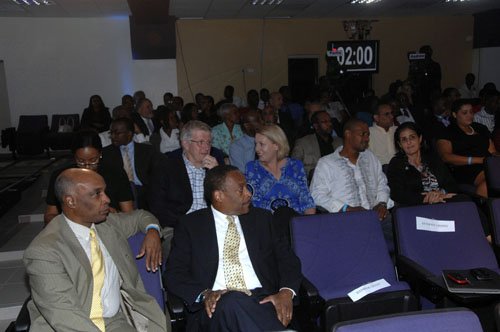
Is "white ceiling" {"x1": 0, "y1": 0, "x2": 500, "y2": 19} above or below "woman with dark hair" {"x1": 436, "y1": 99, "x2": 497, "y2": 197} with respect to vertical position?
above

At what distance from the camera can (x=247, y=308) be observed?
215cm

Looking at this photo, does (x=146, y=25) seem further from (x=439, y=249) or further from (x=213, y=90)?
(x=439, y=249)

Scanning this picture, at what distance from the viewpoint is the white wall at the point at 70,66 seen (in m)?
10.5

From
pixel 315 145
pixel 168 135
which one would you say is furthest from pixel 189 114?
pixel 315 145

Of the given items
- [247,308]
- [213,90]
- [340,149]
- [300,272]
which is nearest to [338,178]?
[340,149]

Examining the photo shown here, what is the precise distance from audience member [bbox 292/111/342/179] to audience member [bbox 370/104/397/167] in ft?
1.76

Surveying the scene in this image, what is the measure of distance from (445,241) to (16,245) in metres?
3.89

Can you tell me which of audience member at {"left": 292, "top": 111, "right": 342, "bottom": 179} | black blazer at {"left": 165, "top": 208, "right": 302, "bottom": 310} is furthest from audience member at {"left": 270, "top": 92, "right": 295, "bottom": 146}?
black blazer at {"left": 165, "top": 208, "right": 302, "bottom": 310}

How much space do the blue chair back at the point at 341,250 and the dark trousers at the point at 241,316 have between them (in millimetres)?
554

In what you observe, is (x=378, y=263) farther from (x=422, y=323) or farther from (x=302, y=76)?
(x=302, y=76)

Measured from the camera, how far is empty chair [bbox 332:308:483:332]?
4.55 ft

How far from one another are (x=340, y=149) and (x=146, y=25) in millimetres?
8208

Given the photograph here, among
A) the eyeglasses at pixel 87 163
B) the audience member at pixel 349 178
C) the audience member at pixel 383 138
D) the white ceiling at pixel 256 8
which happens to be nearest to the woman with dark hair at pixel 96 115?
the white ceiling at pixel 256 8

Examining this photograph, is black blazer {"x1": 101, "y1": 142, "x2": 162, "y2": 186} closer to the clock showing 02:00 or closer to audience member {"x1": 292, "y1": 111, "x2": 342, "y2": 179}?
audience member {"x1": 292, "y1": 111, "x2": 342, "y2": 179}
